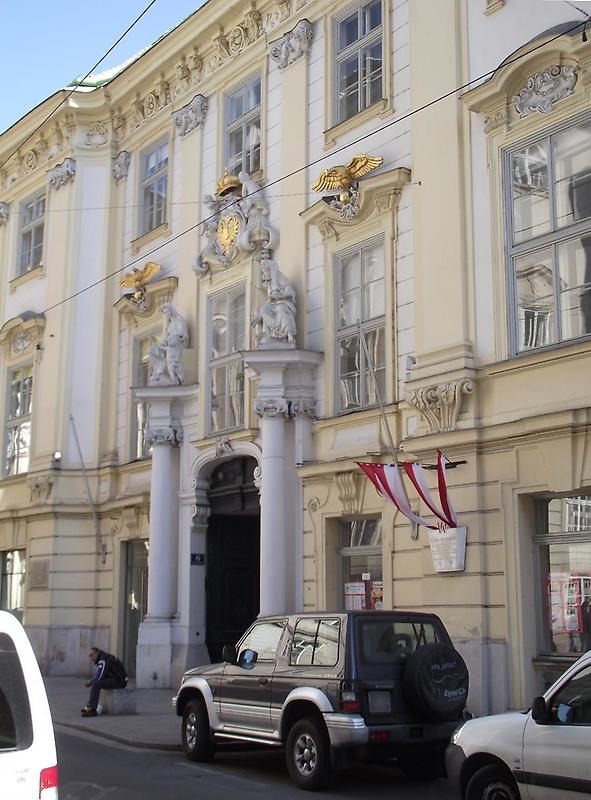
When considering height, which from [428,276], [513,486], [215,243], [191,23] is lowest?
[513,486]

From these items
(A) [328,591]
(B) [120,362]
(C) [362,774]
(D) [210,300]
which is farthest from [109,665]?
(B) [120,362]

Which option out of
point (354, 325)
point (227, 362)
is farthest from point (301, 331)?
point (227, 362)

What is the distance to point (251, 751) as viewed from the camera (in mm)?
13250

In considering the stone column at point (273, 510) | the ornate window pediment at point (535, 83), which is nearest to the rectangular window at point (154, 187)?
the stone column at point (273, 510)

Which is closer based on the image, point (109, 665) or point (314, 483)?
point (109, 665)

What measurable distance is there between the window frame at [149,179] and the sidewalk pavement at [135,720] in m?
10.1

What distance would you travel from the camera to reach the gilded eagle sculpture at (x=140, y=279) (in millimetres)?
23094

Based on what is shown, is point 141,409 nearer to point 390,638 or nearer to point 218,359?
point 218,359

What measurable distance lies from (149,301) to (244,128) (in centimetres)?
436

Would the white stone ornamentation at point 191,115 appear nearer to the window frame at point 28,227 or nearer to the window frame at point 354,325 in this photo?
the window frame at point 28,227

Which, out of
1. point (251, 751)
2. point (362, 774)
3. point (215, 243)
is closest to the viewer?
point (362, 774)

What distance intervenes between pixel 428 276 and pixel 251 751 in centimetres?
723

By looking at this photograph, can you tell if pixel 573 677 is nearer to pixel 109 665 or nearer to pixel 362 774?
pixel 362 774

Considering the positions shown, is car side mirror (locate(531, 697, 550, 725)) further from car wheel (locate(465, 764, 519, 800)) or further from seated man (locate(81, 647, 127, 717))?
seated man (locate(81, 647, 127, 717))
